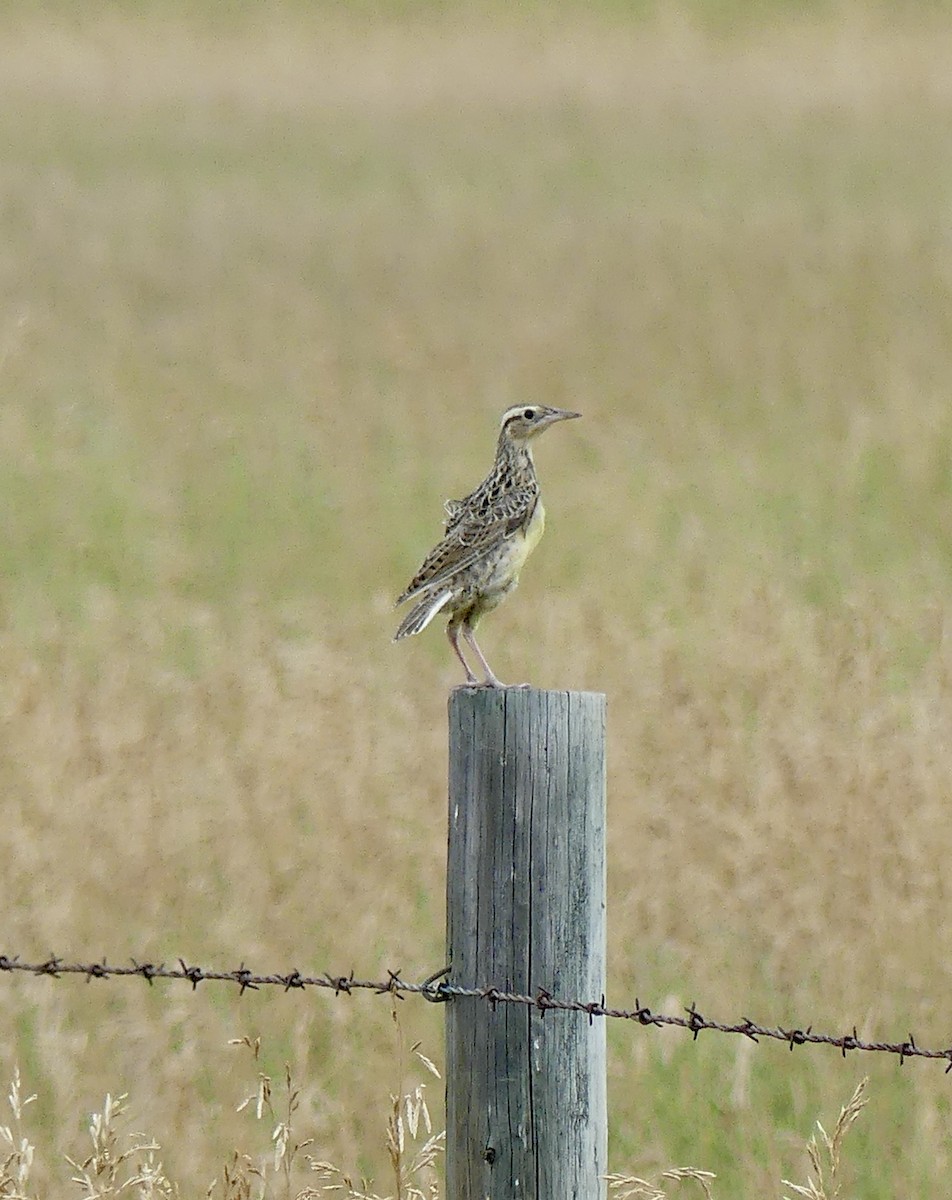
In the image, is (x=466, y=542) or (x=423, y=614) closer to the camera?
(x=423, y=614)

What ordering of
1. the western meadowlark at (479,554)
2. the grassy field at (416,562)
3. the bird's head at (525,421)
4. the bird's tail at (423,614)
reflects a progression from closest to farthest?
the bird's tail at (423,614), the western meadowlark at (479,554), the bird's head at (525,421), the grassy field at (416,562)

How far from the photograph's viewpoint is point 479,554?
5.43 metres

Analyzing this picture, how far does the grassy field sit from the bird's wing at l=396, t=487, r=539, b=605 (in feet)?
4.21

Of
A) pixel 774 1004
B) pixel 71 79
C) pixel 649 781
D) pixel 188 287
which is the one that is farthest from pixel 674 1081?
pixel 71 79

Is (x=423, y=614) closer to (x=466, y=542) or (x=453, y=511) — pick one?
(x=466, y=542)

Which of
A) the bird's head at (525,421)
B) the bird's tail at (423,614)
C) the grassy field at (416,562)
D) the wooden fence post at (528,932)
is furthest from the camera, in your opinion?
the grassy field at (416,562)

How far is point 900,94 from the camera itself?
88.5 feet

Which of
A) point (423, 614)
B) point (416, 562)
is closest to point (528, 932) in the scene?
point (423, 614)

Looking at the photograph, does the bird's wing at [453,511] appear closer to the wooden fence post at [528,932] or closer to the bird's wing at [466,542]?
the bird's wing at [466,542]

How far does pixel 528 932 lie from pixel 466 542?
6.08 ft

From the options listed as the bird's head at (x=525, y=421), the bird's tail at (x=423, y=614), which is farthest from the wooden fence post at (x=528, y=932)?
the bird's head at (x=525, y=421)

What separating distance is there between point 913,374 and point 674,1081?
33.1 feet

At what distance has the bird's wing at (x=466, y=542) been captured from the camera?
5.43 meters

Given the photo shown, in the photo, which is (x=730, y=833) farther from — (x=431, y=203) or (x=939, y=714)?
(x=431, y=203)
